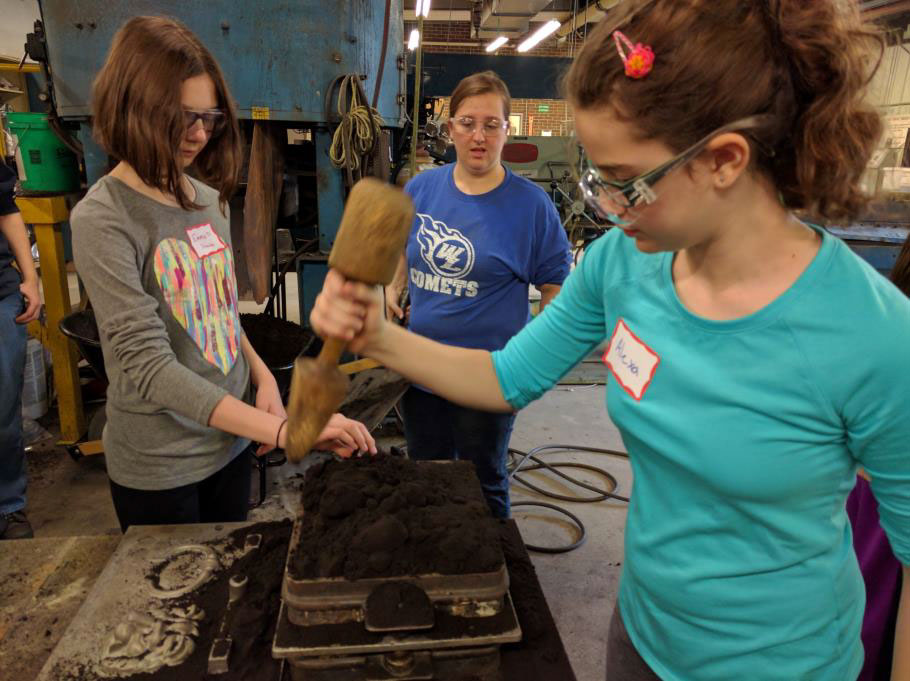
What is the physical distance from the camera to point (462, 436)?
2.05 m

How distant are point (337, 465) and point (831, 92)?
3.03 ft

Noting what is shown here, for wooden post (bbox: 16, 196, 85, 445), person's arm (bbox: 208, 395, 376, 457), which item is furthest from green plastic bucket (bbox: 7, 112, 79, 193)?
person's arm (bbox: 208, 395, 376, 457)

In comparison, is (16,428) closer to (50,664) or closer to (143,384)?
(143,384)

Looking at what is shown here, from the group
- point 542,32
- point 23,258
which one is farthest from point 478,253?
point 542,32

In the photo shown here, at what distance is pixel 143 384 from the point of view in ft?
3.87

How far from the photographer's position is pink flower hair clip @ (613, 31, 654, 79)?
0.67 meters

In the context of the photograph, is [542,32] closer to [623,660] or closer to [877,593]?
[877,593]

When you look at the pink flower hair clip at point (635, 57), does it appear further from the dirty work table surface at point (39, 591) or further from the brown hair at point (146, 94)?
the dirty work table surface at point (39, 591)

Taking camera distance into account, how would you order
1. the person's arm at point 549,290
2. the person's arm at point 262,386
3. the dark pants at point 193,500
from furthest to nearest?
the person's arm at point 549,290 < the person's arm at point 262,386 < the dark pants at point 193,500

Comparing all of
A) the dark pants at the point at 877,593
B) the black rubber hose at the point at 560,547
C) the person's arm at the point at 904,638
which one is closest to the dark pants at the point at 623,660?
the person's arm at the point at 904,638

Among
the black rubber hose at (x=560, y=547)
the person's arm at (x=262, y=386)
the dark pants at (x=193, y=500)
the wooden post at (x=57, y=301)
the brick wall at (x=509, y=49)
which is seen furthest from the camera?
the brick wall at (x=509, y=49)

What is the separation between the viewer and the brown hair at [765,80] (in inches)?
25.7

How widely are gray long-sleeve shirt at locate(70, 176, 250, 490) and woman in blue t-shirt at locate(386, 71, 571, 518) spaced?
734mm

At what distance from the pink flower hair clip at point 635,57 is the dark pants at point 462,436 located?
4.64 feet
